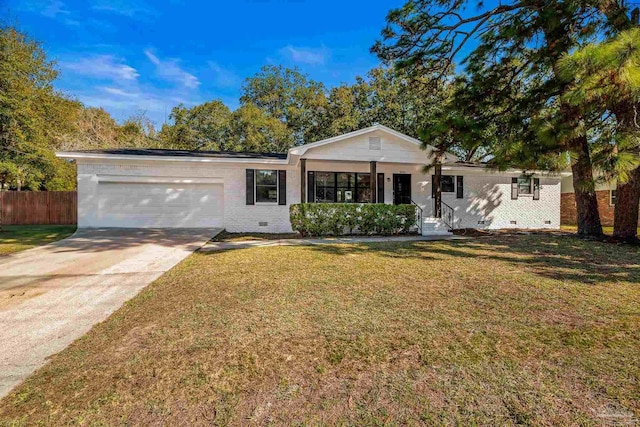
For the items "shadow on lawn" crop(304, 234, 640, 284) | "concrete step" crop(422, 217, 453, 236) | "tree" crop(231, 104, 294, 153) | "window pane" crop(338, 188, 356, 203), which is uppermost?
"tree" crop(231, 104, 294, 153)

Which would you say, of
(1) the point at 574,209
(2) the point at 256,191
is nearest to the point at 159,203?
(2) the point at 256,191

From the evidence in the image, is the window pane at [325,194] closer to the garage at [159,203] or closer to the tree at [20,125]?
the garage at [159,203]

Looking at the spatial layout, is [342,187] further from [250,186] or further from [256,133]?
[256,133]

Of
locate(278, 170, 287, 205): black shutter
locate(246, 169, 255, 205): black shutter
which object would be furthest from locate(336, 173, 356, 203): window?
locate(246, 169, 255, 205): black shutter

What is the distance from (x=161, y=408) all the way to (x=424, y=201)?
1365 centimetres

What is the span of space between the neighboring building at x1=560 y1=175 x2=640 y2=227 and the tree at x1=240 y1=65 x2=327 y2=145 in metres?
16.0

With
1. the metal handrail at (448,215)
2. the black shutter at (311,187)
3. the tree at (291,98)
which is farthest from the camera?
the tree at (291,98)

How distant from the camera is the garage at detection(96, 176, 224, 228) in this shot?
11547 millimetres

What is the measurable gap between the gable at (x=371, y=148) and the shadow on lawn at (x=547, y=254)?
4.46m

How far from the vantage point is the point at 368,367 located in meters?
2.32

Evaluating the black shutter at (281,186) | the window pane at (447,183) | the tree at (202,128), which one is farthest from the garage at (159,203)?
the tree at (202,128)

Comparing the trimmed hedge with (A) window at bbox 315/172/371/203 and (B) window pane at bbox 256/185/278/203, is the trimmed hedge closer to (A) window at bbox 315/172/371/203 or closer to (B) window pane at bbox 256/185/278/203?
(B) window pane at bbox 256/185/278/203

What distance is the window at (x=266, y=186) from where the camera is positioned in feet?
40.6

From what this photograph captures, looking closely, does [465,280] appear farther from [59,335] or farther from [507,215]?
[507,215]
